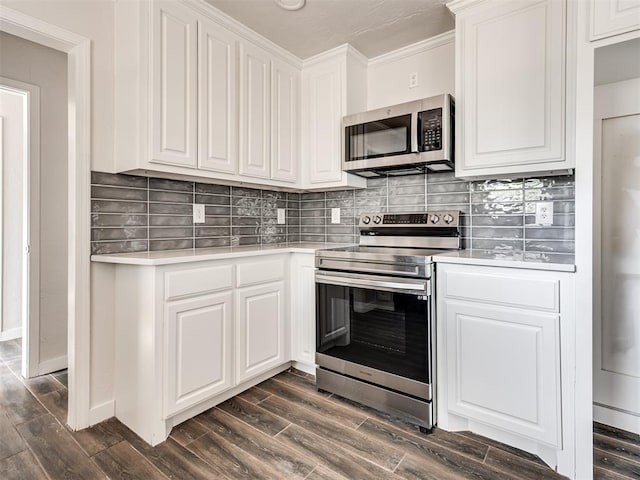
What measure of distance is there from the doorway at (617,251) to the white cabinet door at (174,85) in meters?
2.15

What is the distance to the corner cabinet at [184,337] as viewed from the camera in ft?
5.53

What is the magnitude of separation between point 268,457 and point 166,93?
1925 mm

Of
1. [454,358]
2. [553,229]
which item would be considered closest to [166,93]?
[454,358]

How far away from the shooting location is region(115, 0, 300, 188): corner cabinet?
1813mm

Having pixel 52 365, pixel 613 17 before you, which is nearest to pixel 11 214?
pixel 52 365

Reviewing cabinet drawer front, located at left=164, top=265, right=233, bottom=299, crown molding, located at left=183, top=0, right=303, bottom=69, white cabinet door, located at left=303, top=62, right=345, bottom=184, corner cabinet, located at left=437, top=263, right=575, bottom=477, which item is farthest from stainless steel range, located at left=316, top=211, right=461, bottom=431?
crown molding, located at left=183, top=0, right=303, bottom=69

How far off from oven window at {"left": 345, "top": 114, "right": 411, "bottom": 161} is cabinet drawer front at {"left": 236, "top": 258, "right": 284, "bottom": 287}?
3.02 feet

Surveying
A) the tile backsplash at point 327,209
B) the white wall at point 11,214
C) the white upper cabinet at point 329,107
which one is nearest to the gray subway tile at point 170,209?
the tile backsplash at point 327,209

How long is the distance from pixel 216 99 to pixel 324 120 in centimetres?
85

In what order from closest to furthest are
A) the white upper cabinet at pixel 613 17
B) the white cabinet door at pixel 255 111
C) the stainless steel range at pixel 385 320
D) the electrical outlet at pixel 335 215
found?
1. the white upper cabinet at pixel 613 17
2. the stainless steel range at pixel 385 320
3. the white cabinet door at pixel 255 111
4. the electrical outlet at pixel 335 215

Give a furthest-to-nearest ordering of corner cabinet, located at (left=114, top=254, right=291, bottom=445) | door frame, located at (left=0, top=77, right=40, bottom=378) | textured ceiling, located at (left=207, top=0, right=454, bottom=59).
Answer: door frame, located at (left=0, top=77, right=40, bottom=378)
textured ceiling, located at (left=207, top=0, right=454, bottom=59)
corner cabinet, located at (left=114, top=254, right=291, bottom=445)

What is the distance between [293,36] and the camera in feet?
7.76

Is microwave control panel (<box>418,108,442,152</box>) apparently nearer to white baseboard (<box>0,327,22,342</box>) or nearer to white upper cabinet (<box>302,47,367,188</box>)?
white upper cabinet (<box>302,47,367,188</box>)

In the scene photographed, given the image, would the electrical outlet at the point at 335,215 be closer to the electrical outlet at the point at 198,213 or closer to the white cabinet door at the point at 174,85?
the electrical outlet at the point at 198,213
